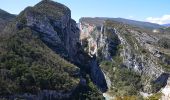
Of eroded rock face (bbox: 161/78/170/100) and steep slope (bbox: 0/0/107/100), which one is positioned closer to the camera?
steep slope (bbox: 0/0/107/100)

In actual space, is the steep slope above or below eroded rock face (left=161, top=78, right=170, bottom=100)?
above

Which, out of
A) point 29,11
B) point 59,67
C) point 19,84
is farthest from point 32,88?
point 29,11

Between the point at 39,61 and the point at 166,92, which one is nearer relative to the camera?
the point at 39,61

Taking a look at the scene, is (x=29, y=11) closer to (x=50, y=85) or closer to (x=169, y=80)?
(x=50, y=85)

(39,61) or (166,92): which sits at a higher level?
(39,61)

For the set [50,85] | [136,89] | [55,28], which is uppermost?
[55,28]

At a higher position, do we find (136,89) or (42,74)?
(42,74)

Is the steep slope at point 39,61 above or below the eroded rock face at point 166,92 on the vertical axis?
above

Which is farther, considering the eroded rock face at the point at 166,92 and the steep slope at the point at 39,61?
the eroded rock face at the point at 166,92
